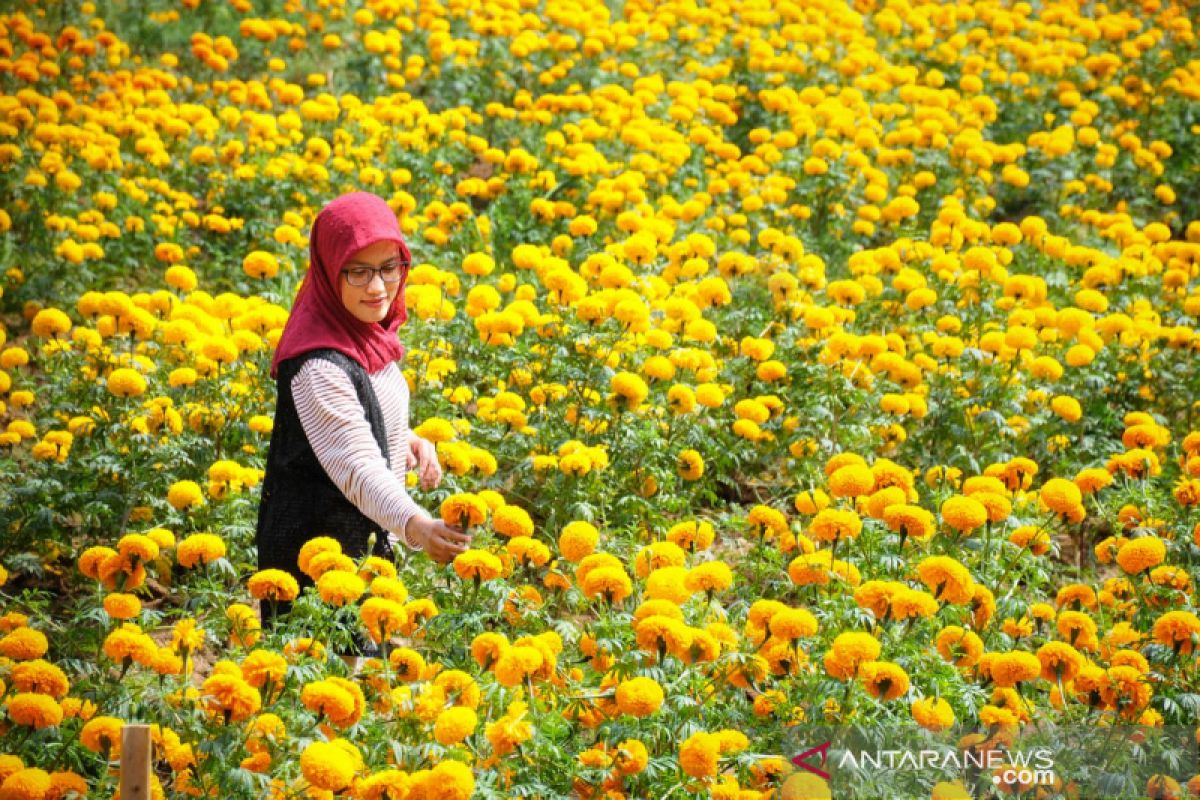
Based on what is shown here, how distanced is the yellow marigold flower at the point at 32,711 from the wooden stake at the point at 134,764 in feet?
2.38

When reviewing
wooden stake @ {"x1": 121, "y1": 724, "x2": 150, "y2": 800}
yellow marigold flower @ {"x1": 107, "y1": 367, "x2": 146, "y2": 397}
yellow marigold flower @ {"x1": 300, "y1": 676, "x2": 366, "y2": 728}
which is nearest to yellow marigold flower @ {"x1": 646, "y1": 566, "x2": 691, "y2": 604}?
yellow marigold flower @ {"x1": 300, "y1": 676, "x2": 366, "y2": 728}

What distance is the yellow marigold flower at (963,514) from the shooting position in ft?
11.7

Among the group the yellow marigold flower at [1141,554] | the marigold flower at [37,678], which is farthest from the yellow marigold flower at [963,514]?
the marigold flower at [37,678]

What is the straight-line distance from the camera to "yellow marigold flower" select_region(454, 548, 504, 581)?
3086 mm

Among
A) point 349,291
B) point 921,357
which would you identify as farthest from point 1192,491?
point 349,291

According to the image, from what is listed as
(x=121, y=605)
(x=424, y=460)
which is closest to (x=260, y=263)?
(x=424, y=460)

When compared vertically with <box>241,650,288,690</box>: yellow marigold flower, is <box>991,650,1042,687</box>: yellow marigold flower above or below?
below

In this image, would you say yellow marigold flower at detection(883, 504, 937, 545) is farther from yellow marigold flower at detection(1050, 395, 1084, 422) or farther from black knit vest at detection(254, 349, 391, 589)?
yellow marigold flower at detection(1050, 395, 1084, 422)

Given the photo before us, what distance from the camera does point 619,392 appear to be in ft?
15.4

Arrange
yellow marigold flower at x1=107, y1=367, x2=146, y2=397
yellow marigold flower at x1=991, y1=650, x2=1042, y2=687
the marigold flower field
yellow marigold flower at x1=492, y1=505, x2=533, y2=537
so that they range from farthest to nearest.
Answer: yellow marigold flower at x1=107, y1=367, x2=146, y2=397 < yellow marigold flower at x1=492, y1=505, x2=533, y2=537 < yellow marigold flower at x1=991, y1=650, x2=1042, y2=687 < the marigold flower field

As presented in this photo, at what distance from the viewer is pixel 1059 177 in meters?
8.51

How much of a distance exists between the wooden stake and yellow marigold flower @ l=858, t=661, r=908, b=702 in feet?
5.37

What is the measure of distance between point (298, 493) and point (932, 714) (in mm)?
1902

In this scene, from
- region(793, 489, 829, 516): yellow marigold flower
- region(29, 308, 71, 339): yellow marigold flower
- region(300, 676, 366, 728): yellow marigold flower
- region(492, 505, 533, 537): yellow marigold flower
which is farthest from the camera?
region(29, 308, 71, 339): yellow marigold flower
